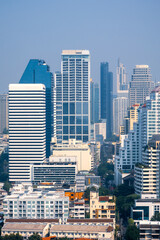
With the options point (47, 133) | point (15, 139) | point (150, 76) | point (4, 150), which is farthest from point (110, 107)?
point (15, 139)

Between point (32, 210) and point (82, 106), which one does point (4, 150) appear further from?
point (32, 210)

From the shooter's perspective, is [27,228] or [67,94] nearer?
[27,228]

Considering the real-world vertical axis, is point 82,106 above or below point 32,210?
above

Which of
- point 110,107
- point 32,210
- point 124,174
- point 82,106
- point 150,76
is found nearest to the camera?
point 32,210

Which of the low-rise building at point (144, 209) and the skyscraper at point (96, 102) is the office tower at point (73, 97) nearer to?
the low-rise building at point (144, 209)

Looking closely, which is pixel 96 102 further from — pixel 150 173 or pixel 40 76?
pixel 150 173

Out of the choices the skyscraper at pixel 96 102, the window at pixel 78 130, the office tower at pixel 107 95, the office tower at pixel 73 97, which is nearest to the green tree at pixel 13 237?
the office tower at pixel 73 97

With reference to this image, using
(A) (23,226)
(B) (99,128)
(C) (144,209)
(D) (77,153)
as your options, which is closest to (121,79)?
(B) (99,128)
